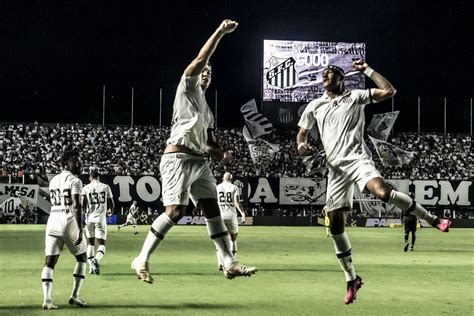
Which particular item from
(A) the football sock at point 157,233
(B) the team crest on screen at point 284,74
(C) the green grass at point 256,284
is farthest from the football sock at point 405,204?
(B) the team crest on screen at point 284,74

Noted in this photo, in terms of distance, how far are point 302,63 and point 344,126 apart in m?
55.6

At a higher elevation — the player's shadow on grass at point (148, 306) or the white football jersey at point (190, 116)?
the white football jersey at point (190, 116)

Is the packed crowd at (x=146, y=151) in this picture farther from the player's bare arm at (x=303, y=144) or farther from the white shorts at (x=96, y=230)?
the player's bare arm at (x=303, y=144)

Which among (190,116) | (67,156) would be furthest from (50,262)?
(190,116)

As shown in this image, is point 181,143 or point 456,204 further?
point 456,204

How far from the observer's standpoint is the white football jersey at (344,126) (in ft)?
40.4

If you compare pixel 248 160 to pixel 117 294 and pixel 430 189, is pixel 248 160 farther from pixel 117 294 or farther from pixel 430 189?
pixel 117 294

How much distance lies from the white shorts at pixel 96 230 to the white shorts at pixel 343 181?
35.9 ft

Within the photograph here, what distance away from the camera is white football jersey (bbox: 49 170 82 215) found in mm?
14789

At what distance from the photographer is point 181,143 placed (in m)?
11.2

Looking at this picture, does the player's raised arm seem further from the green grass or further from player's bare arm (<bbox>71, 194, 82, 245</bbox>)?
player's bare arm (<bbox>71, 194, 82, 245</bbox>)

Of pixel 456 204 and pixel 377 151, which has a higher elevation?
pixel 377 151

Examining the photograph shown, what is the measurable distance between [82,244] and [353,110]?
221 inches

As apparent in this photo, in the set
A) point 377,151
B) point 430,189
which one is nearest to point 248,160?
point 377,151
